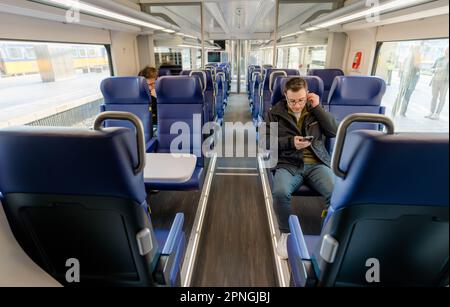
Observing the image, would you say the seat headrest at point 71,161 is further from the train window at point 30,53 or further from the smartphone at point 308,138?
the train window at point 30,53

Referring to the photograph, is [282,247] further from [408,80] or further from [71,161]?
[71,161]

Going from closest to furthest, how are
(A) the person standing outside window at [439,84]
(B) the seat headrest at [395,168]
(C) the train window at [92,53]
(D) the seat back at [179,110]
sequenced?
(A) the person standing outside window at [439,84] → (B) the seat headrest at [395,168] → (D) the seat back at [179,110] → (C) the train window at [92,53]

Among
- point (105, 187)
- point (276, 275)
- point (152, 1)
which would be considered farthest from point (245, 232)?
point (152, 1)

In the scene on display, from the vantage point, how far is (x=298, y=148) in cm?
213

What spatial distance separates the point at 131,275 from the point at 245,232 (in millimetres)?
1403

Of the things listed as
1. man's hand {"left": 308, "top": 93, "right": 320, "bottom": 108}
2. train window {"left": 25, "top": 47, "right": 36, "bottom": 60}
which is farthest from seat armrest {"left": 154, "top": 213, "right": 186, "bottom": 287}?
train window {"left": 25, "top": 47, "right": 36, "bottom": 60}

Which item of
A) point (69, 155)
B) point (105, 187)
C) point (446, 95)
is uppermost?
point (446, 95)

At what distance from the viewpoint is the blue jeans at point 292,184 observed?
2.01 m

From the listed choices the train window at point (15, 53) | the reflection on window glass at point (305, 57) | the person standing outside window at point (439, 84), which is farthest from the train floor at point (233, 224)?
the reflection on window glass at point (305, 57)

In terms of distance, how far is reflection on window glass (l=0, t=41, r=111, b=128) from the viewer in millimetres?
2408

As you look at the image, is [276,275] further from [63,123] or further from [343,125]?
[63,123]

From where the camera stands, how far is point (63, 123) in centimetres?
309

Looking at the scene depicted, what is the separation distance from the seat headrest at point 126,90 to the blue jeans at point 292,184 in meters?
1.82

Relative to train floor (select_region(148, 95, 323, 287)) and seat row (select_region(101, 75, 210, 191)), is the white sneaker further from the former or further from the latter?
seat row (select_region(101, 75, 210, 191))
